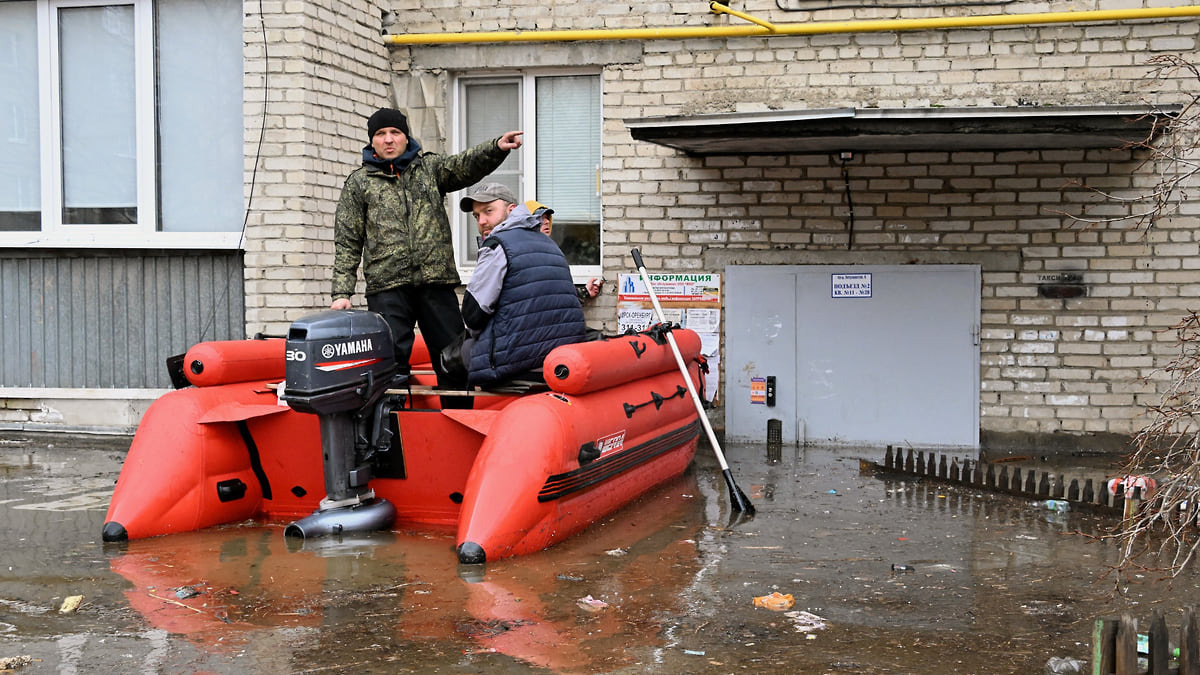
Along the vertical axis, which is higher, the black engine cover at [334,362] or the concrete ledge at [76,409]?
the black engine cover at [334,362]

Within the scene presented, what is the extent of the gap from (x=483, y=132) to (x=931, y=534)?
5.23 metres

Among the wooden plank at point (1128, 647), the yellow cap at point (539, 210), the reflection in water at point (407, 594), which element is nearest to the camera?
the wooden plank at point (1128, 647)

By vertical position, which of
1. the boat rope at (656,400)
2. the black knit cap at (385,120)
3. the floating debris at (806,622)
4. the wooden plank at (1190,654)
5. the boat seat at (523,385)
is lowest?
the floating debris at (806,622)

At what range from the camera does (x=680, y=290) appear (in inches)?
341

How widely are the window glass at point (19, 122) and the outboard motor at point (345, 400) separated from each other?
4572 millimetres

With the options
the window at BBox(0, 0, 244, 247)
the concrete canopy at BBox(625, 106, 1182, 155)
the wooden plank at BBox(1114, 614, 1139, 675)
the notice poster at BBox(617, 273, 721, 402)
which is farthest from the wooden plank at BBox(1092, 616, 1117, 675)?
the window at BBox(0, 0, 244, 247)

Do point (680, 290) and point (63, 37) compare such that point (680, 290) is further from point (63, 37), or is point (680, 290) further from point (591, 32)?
point (63, 37)

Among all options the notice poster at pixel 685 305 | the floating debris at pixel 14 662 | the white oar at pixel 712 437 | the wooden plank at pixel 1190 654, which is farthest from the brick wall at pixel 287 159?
the wooden plank at pixel 1190 654

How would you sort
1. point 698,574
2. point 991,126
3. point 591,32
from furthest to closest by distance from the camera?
point 591,32
point 991,126
point 698,574

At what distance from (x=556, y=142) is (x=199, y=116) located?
2740mm

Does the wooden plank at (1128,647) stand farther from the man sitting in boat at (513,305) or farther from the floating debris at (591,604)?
the man sitting in boat at (513,305)

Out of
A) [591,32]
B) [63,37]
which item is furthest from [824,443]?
[63,37]

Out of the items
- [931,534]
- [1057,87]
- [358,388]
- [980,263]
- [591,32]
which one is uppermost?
[591,32]

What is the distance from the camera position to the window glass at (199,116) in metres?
8.13
